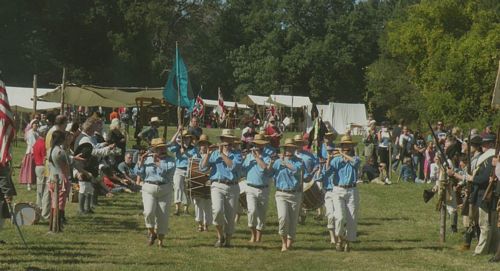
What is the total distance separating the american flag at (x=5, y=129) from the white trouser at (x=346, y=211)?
5.87 meters

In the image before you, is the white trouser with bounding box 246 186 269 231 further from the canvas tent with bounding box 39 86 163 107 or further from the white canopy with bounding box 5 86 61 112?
the white canopy with bounding box 5 86 61 112

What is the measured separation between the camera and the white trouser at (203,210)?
1842 cm

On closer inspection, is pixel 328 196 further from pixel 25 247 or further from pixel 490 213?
pixel 25 247

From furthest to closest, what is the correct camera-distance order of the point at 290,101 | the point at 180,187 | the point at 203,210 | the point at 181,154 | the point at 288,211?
1. the point at 290,101
2. the point at 180,187
3. the point at 181,154
4. the point at 203,210
5. the point at 288,211

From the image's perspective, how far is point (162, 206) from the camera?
15.9m

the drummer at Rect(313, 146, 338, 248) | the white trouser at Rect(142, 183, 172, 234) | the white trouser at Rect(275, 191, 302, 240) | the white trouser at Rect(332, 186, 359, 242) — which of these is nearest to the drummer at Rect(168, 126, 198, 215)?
the white trouser at Rect(142, 183, 172, 234)

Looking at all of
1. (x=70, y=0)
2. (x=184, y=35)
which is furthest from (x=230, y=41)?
(x=70, y=0)

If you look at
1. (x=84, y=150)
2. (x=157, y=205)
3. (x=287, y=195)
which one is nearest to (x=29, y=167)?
(x=84, y=150)

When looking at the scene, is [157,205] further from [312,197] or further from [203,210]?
[312,197]

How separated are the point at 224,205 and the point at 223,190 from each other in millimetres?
279

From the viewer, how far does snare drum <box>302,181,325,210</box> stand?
Answer: 19.2 metres

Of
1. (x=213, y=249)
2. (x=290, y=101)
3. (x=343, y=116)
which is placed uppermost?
(x=290, y=101)

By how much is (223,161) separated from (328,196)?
210 cm

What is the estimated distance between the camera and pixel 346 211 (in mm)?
16078
